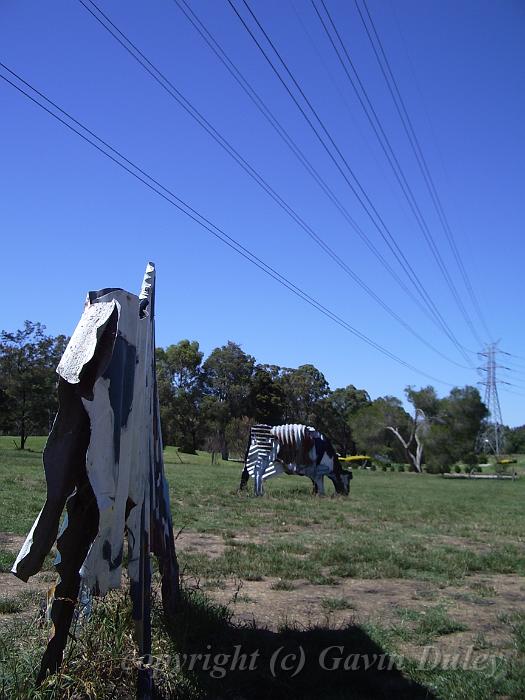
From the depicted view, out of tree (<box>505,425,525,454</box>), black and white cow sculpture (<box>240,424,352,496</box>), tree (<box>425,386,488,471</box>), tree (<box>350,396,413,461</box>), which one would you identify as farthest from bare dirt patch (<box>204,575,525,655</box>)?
Answer: tree (<box>505,425,525,454</box>)

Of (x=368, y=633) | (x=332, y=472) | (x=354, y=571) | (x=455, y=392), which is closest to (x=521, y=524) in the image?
(x=332, y=472)

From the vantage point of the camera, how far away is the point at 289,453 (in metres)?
19.0

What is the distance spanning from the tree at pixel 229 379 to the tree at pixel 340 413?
12.7 meters

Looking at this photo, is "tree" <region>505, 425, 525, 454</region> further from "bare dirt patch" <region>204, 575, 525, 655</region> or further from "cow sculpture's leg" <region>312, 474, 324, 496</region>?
"bare dirt patch" <region>204, 575, 525, 655</region>

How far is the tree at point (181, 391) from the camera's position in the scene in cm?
6241

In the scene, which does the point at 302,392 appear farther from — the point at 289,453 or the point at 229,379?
the point at 289,453

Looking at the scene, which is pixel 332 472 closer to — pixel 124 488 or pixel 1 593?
pixel 1 593

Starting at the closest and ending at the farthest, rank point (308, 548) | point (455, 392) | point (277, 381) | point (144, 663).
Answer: point (144, 663) < point (308, 548) < point (455, 392) < point (277, 381)

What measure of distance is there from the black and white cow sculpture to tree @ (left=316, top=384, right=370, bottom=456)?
179 feet

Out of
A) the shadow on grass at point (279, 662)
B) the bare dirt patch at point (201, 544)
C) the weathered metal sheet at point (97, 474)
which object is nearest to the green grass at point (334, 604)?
the shadow on grass at point (279, 662)

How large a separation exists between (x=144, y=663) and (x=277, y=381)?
2745 inches

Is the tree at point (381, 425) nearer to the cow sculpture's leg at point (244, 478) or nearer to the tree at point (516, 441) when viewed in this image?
the tree at point (516, 441)

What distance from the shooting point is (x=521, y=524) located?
14.5 m

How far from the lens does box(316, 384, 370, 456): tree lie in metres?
78.0
